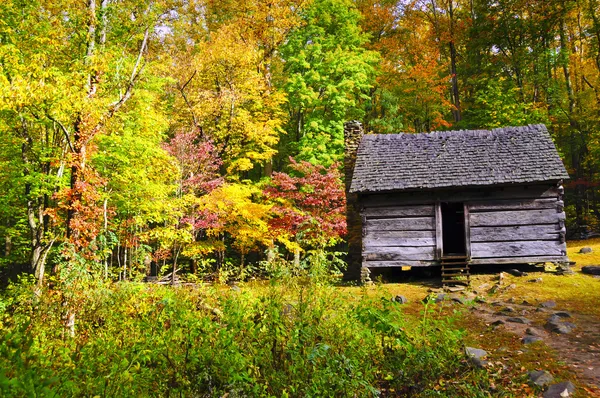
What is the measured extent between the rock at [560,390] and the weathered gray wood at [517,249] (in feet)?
31.8

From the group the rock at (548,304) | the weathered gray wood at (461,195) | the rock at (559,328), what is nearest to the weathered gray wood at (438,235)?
the weathered gray wood at (461,195)

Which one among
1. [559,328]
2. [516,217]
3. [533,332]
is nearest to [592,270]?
[516,217]

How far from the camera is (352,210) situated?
18.3m

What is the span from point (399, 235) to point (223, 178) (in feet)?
28.1

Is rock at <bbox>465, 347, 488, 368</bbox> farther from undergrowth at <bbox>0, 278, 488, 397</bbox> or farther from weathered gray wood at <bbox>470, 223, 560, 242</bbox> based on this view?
weathered gray wood at <bbox>470, 223, 560, 242</bbox>

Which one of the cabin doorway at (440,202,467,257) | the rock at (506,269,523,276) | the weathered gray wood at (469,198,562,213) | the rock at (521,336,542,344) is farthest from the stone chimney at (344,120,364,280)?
the rock at (521,336,542,344)

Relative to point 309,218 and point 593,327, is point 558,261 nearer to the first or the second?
point 593,327

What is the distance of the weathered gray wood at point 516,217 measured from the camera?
571 inches

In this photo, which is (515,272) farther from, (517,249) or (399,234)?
(399,234)

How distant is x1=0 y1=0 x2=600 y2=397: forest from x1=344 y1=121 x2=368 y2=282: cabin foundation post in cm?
71

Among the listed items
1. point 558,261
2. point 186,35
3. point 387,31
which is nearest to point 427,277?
point 558,261

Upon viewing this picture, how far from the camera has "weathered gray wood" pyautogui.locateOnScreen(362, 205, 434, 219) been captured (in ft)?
50.1

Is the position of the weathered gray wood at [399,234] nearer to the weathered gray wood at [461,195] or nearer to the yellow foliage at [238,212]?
the weathered gray wood at [461,195]

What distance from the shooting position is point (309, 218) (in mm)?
17031
